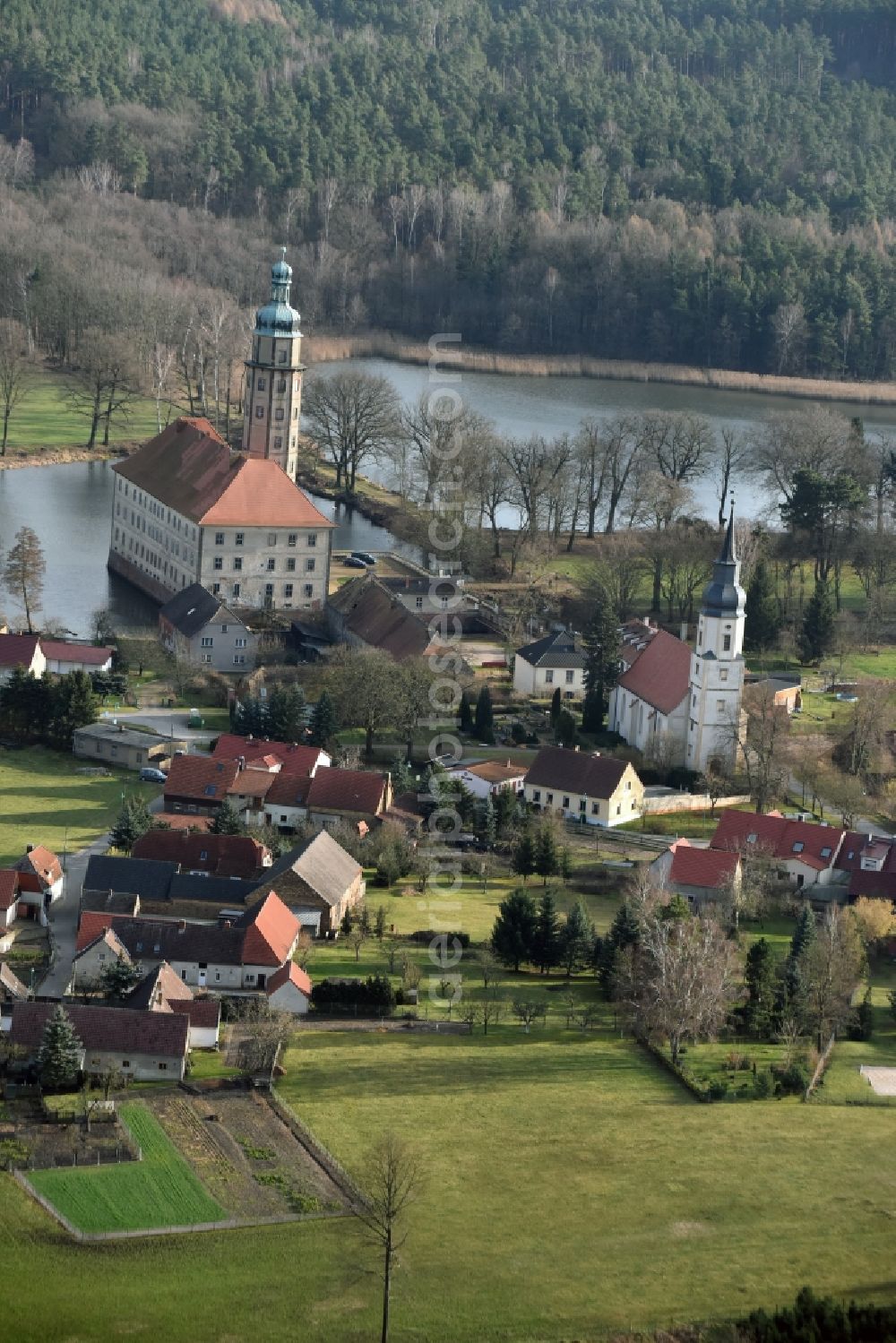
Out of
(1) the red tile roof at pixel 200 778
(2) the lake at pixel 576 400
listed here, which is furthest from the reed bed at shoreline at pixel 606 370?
(1) the red tile roof at pixel 200 778

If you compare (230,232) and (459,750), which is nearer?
(459,750)

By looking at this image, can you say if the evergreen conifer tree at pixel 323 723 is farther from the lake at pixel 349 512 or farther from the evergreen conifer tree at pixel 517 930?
the evergreen conifer tree at pixel 517 930

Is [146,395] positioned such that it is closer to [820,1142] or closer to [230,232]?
[230,232]

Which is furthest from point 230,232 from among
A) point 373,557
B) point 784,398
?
point 373,557

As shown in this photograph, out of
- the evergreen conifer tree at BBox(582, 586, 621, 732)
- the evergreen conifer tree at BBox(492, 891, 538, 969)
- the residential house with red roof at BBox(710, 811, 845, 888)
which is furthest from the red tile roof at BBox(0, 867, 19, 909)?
the evergreen conifer tree at BBox(582, 586, 621, 732)

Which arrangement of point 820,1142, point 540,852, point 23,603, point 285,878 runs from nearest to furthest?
point 820,1142, point 285,878, point 540,852, point 23,603

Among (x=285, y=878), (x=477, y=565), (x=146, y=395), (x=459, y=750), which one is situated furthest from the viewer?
(x=146, y=395)

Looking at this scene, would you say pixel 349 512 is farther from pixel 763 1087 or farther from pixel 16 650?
pixel 763 1087

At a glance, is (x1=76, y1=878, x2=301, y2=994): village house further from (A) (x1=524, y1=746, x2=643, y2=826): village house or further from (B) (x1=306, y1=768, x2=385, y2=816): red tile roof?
(A) (x1=524, y1=746, x2=643, y2=826): village house
